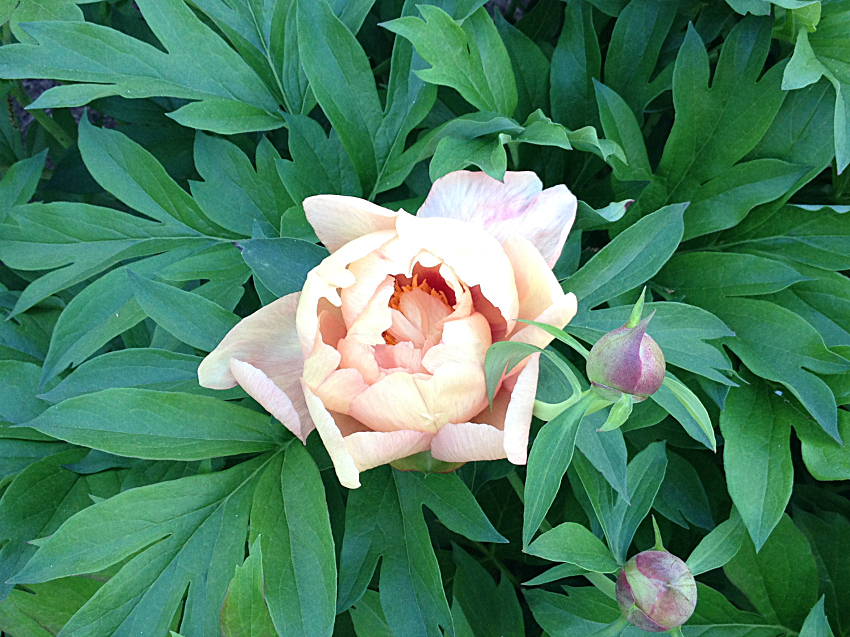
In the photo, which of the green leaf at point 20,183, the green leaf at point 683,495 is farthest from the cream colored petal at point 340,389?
the green leaf at point 20,183

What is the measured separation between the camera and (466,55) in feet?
2.27

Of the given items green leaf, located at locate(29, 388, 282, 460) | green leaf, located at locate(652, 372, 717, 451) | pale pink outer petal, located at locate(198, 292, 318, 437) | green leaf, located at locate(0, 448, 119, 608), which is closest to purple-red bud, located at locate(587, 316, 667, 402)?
green leaf, located at locate(652, 372, 717, 451)

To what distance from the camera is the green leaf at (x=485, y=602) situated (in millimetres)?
802

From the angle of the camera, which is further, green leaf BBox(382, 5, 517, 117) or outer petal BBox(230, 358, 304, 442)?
green leaf BBox(382, 5, 517, 117)

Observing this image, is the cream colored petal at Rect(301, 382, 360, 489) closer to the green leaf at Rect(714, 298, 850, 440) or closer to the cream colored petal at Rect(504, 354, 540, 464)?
the cream colored petal at Rect(504, 354, 540, 464)

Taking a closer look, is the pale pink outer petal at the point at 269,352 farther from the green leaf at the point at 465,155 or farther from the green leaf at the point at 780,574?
the green leaf at the point at 780,574

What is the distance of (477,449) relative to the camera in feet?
1.63

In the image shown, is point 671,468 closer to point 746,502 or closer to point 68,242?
point 746,502

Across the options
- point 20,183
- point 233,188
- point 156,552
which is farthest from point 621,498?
point 20,183

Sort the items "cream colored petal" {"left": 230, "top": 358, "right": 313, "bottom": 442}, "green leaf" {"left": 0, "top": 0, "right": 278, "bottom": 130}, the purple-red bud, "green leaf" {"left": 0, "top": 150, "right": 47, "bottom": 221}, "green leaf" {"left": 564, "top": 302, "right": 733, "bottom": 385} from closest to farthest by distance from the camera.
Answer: the purple-red bud, "cream colored petal" {"left": 230, "top": 358, "right": 313, "bottom": 442}, "green leaf" {"left": 564, "top": 302, "right": 733, "bottom": 385}, "green leaf" {"left": 0, "top": 0, "right": 278, "bottom": 130}, "green leaf" {"left": 0, "top": 150, "right": 47, "bottom": 221}

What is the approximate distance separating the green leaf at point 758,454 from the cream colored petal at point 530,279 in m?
0.29

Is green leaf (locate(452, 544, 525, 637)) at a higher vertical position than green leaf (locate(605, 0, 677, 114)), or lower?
lower

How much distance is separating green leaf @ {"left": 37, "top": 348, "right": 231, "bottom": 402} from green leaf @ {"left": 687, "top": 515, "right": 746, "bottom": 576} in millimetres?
469

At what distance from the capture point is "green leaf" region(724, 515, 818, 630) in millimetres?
756
